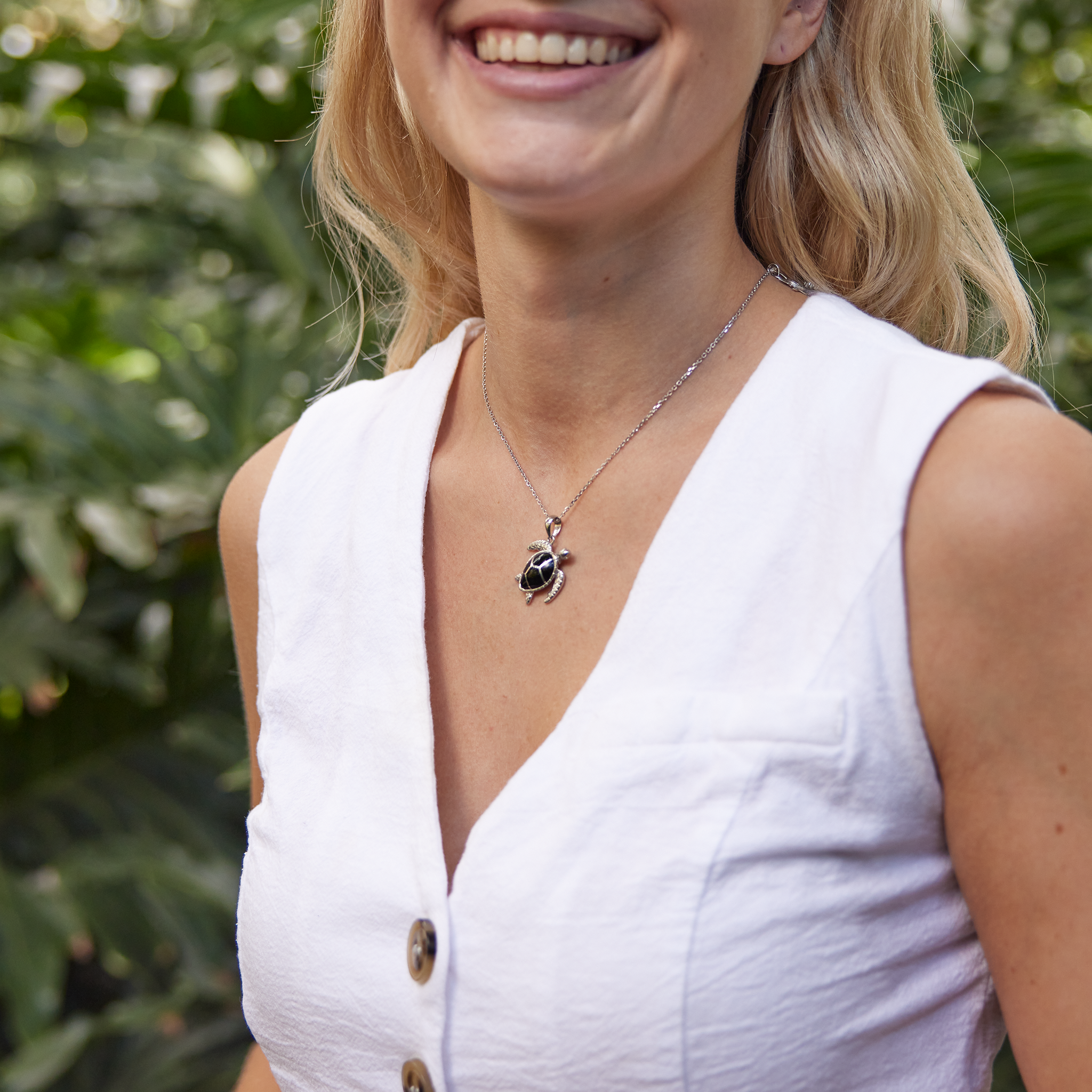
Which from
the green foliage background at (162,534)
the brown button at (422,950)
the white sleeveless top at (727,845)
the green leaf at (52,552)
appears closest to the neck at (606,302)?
the white sleeveless top at (727,845)

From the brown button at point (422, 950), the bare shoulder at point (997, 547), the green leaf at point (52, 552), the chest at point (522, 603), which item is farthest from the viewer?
the green leaf at point (52, 552)

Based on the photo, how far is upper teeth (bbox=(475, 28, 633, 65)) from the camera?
93 centimetres

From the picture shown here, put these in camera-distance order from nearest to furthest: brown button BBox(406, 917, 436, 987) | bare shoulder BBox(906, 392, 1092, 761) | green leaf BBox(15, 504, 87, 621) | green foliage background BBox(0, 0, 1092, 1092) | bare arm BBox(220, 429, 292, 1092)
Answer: bare shoulder BBox(906, 392, 1092, 761)
brown button BBox(406, 917, 436, 987)
bare arm BBox(220, 429, 292, 1092)
green leaf BBox(15, 504, 87, 621)
green foliage background BBox(0, 0, 1092, 1092)

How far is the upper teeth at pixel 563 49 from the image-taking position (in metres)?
0.93

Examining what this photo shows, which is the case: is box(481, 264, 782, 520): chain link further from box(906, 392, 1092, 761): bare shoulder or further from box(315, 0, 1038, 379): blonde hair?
box(906, 392, 1092, 761): bare shoulder

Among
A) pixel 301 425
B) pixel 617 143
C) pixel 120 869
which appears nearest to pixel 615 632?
Answer: pixel 617 143

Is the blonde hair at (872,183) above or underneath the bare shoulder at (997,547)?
above

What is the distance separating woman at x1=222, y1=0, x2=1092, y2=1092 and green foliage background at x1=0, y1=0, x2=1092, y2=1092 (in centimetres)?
75

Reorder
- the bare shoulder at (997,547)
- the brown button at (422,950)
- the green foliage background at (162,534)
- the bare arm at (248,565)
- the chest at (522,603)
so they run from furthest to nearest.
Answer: the green foliage background at (162,534) → the bare arm at (248,565) → the chest at (522,603) → the brown button at (422,950) → the bare shoulder at (997,547)

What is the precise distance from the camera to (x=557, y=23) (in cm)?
94

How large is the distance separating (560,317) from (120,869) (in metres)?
1.62

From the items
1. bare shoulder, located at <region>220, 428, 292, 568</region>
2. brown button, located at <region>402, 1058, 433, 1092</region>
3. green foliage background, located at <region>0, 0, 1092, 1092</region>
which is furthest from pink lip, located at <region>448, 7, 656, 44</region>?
green foliage background, located at <region>0, 0, 1092, 1092</region>

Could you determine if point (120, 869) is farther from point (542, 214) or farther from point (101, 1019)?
point (542, 214)

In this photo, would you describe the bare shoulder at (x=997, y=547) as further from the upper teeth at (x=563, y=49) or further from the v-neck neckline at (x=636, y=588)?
the upper teeth at (x=563, y=49)
